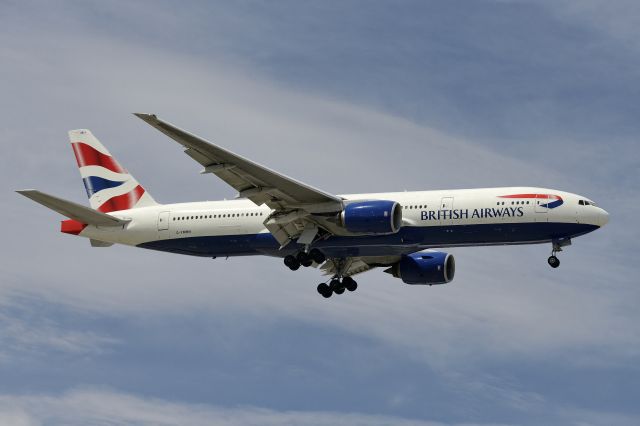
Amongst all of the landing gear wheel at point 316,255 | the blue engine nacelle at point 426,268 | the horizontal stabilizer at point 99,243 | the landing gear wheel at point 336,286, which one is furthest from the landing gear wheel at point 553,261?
the horizontal stabilizer at point 99,243

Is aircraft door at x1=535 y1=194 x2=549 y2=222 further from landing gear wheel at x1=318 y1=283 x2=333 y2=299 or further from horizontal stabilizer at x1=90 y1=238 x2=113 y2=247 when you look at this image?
horizontal stabilizer at x1=90 y1=238 x2=113 y2=247

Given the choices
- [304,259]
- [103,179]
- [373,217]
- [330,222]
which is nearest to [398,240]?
[373,217]

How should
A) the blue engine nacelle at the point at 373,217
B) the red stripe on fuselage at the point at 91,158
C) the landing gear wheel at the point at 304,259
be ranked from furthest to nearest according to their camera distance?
the red stripe on fuselage at the point at 91,158 < the landing gear wheel at the point at 304,259 < the blue engine nacelle at the point at 373,217

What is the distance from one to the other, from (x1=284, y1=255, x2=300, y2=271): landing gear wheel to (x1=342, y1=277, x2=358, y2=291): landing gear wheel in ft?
15.7

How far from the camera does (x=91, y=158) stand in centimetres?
6381

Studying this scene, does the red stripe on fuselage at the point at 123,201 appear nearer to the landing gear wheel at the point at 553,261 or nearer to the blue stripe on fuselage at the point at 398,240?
the blue stripe on fuselage at the point at 398,240

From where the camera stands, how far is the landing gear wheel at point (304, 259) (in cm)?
5569

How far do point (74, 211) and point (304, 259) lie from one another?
11.1m

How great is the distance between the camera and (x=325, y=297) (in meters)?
60.2

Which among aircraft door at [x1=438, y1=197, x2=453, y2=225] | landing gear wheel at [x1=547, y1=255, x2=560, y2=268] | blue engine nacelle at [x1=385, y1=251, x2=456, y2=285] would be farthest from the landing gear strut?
blue engine nacelle at [x1=385, y1=251, x2=456, y2=285]

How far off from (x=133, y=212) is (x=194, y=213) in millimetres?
3459

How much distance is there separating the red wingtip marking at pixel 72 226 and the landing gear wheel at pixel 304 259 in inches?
431

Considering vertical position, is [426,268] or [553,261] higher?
[426,268]

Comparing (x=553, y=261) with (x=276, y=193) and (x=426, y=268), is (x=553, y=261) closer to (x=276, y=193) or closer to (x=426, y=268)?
(x=426, y=268)
